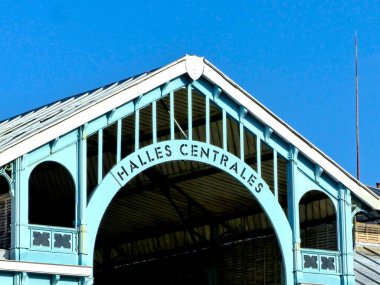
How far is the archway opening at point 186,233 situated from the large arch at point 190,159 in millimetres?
5147

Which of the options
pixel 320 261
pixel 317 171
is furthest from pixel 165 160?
pixel 320 261

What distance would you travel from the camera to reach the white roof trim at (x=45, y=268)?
40.7 meters

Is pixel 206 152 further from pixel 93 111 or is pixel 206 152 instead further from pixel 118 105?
pixel 93 111

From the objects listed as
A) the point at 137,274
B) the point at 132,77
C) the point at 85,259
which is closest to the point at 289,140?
the point at 132,77

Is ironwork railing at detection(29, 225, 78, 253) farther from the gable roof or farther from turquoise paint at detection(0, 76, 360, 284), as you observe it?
the gable roof

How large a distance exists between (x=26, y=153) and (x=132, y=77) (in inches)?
248

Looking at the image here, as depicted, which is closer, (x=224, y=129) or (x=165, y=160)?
(x=165, y=160)

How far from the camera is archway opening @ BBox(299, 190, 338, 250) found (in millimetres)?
51062

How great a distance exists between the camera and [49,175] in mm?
53844

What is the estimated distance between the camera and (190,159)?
149ft

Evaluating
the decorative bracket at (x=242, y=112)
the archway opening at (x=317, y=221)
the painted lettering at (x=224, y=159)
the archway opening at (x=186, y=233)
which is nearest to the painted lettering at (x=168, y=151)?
the painted lettering at (x=224, y=159)

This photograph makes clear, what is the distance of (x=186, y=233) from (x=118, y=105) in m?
13.9

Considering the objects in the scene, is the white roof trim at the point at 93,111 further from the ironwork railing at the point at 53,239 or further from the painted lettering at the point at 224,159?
the painted lettering at the point at 224,159

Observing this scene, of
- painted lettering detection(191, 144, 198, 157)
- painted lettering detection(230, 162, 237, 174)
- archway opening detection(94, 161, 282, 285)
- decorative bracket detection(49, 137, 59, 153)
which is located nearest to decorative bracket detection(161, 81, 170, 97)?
painted lettering detection(191, 144, 198, 157)
